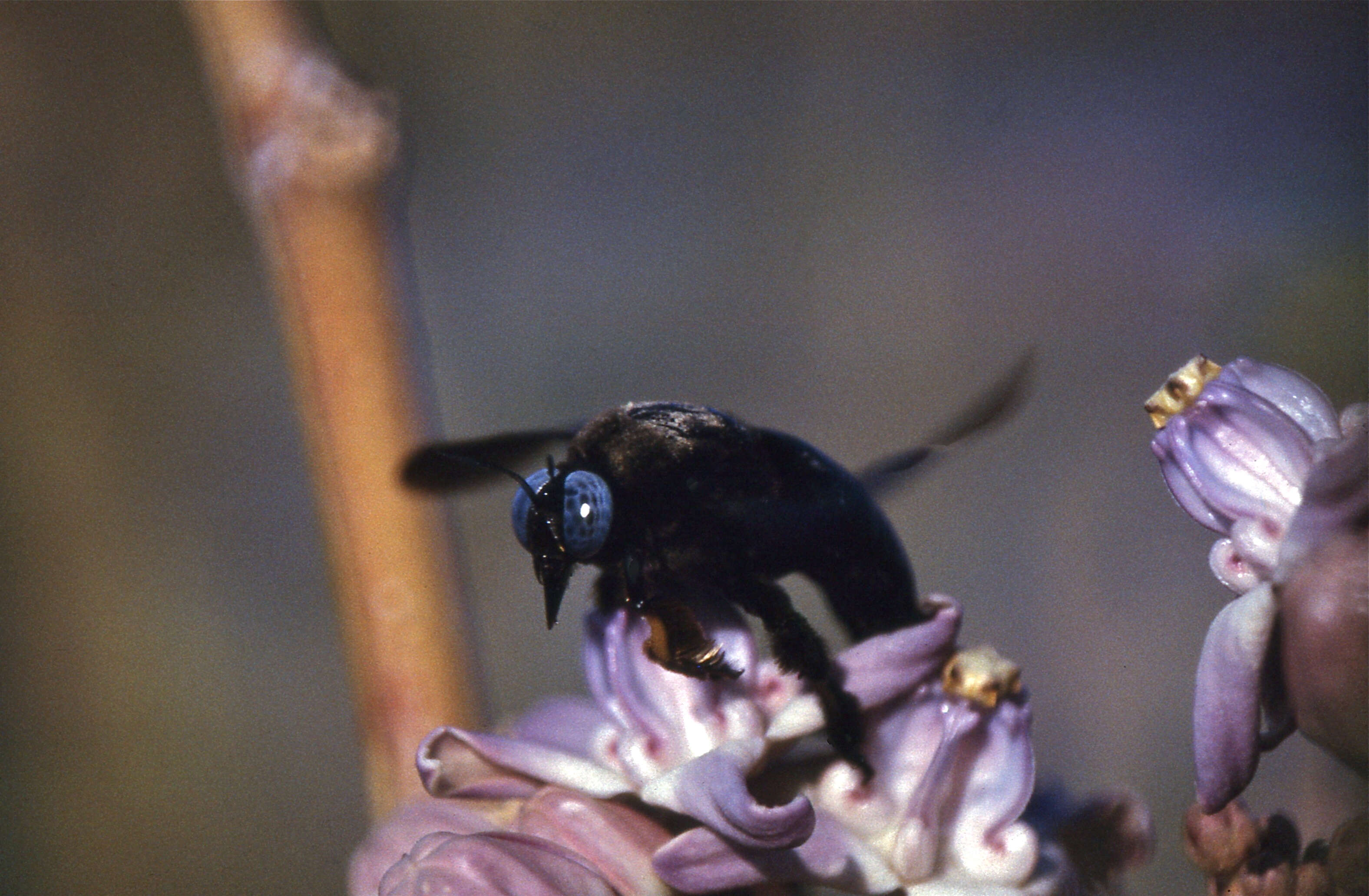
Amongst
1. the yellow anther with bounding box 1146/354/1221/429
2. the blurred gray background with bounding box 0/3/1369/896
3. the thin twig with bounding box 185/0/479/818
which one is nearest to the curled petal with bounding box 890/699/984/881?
the yellow anther with bounding box 1146/354/1221/429


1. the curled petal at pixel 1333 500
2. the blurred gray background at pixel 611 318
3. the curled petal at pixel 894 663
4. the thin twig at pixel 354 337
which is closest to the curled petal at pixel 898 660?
the curled petal at pixel 894 663

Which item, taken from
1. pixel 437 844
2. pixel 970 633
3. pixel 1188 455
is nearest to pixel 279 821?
pixel 970 633

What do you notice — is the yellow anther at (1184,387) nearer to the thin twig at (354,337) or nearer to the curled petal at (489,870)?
the curled petal at (489,870)

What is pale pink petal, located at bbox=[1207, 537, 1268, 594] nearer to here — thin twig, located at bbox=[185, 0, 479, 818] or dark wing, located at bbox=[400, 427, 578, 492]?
dark wing, located at bbox=[400, 427, 578, 492]

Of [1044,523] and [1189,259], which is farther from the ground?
[1189,259]

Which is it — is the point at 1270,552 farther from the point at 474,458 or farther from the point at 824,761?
Answer: the point at 474,458

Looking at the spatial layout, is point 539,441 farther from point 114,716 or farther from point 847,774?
point 114,716
